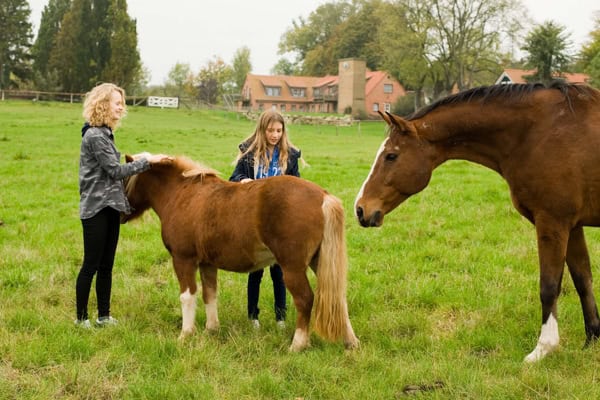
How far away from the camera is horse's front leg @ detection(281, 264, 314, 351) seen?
436 centimetres

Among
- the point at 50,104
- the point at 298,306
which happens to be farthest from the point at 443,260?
the point at 50,104

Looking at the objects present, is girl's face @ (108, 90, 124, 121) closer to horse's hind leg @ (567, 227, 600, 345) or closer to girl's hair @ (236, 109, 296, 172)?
girl's hair @ (236, 109, 296, 172)

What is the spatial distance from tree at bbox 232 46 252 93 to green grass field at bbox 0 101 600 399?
8403 centimetres

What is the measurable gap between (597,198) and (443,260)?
300 cm

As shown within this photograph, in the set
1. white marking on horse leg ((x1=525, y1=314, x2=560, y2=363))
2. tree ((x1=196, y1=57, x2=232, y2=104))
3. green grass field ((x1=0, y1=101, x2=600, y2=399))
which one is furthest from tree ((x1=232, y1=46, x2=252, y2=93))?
white marking on horse leg ((x1=525, y1=314, x2=560, y2=363))

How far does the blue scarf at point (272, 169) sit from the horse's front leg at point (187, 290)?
1103 millimetres

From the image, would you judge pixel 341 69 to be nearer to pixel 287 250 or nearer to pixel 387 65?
pixel 387 65

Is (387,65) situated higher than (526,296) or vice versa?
(387,65)

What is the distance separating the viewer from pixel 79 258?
7145 mm

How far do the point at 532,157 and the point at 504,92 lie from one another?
64 cm

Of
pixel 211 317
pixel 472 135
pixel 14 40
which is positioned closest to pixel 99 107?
pixel 211 317

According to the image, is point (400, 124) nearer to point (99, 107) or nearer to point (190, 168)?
point (190, 168)

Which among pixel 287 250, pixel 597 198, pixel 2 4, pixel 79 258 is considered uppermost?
pixel 2 4

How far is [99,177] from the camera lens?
494cm
